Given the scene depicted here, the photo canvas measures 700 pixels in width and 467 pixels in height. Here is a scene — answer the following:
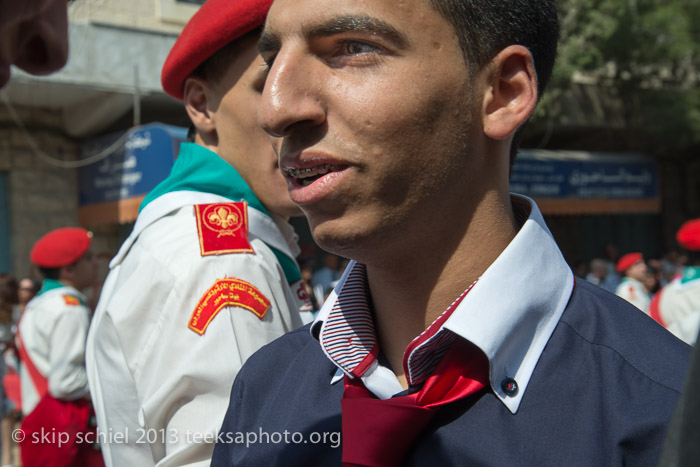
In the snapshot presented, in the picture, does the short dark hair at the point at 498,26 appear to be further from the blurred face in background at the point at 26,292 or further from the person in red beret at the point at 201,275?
the blurred face in background at the point at 26,292

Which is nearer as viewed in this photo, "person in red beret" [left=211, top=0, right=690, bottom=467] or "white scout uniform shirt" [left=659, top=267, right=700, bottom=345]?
"person in red beret" [left=211, top=0, right=690, bottom=467]

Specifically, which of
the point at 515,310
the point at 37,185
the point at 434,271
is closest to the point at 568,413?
the point at 515,310

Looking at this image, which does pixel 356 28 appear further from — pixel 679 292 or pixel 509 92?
pixel 679 292

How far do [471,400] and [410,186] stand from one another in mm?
381

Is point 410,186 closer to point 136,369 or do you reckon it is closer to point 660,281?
point 136,369

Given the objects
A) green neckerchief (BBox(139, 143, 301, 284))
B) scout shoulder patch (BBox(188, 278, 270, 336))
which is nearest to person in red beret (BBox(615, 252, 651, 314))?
green neckerchief (BBox(139, 143, 301, 284))

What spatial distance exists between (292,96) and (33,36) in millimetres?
616

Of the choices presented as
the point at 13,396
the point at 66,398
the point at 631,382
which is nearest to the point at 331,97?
the point at 631,382

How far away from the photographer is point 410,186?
129cm

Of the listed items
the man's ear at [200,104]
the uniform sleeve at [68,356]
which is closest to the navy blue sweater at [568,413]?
the man's ear at [200,104]

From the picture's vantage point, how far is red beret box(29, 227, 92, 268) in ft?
16.7

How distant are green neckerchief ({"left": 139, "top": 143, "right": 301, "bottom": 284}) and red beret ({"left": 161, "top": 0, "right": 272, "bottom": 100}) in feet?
0.84

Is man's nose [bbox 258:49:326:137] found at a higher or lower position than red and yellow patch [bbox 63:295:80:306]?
higher

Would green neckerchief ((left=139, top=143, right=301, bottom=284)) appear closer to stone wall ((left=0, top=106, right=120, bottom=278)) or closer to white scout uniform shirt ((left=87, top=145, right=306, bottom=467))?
white scout uniform shirt ((left=87, top=145, right=306, bottom=467))
